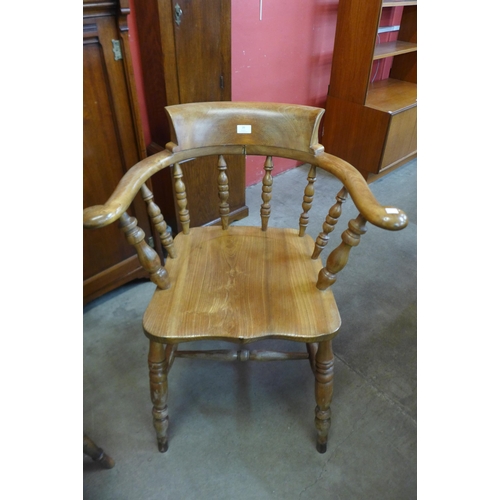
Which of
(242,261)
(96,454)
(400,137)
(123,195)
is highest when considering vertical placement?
(123,195)

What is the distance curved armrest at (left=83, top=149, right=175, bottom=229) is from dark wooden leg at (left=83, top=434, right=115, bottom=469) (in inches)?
24.7

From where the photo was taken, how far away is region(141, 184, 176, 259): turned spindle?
0.99m

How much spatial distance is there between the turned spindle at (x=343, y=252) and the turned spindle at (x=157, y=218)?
439 millimetres

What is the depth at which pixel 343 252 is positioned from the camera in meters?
0.93

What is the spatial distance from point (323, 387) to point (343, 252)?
409mm

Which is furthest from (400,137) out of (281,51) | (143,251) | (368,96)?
(143,251)

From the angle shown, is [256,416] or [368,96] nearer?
[256,416]

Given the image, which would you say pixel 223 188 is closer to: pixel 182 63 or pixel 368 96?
pixel 182 63

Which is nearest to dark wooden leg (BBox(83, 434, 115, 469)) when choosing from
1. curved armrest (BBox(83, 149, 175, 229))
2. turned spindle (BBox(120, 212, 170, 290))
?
turned spindle (BBox(120, 212, 170, 290))

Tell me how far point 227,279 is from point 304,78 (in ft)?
6.29

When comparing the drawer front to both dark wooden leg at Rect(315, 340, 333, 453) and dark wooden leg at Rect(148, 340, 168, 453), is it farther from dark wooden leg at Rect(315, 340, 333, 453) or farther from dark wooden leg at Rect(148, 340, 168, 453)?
dark wooden leg at Rect(148, 340, 168, 453)

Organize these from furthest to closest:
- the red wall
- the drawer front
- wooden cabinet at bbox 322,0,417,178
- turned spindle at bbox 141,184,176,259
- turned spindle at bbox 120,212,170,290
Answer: the drawer front < wooden cabinet at bbox 322,0,417,178 < the red wall < turned spindle at bbox 141,184,176,259 < turned spindle at bbox 120,212,170,290

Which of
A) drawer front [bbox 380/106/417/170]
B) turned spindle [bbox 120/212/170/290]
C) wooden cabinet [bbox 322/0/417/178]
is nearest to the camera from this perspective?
turned spindle [bbox 120/212/170/290]

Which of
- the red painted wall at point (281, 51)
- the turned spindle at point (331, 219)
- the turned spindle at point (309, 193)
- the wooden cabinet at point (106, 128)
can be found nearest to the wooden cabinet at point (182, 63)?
the wooden cabinet at point (106, 128)
